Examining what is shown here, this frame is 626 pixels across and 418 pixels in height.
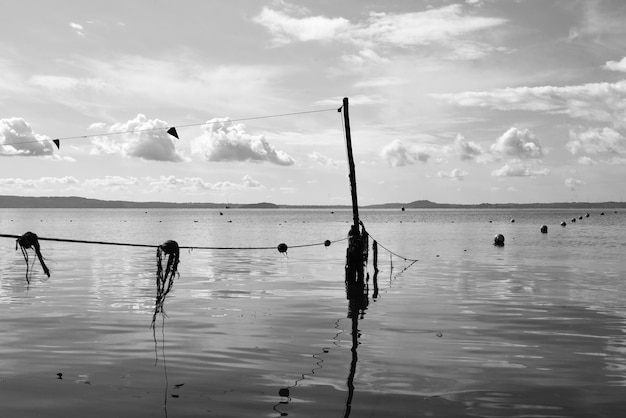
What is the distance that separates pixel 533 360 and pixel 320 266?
26.1 meters

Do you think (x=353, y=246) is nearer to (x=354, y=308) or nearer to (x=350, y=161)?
(x=350, y=161)

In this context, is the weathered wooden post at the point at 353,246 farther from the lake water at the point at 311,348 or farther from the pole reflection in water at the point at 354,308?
the lake water at the point at 311,348

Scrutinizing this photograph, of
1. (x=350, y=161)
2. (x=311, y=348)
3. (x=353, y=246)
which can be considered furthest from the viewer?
(x=350, y=161)

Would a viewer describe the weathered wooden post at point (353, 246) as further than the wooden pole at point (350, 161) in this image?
No

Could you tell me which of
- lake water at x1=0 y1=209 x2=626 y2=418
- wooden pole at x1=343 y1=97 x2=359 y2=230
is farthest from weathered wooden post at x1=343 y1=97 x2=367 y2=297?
lake water at x1=0 y1=209 x2=626 y2=418

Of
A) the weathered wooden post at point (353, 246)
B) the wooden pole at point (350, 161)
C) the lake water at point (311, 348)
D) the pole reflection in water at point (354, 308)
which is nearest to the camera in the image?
the lake water at point (311, 348)

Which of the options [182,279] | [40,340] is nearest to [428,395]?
[40,340]

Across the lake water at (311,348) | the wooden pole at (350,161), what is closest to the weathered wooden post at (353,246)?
the wooden pole at (350,161)

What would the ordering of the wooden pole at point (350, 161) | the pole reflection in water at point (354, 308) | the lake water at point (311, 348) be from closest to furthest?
the lake water at point (311, 348), the pole reflection in water at point (354, 308), the wooden pole at point (350, 161)

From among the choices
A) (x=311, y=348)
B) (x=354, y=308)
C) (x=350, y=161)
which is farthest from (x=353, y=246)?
(x=311, y=348)

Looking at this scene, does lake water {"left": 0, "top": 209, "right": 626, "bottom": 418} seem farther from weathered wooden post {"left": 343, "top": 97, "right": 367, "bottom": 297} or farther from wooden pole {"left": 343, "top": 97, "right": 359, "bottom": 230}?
wooden pole {"left": 343, "top": 97, "right": 359, "bottom": 230}

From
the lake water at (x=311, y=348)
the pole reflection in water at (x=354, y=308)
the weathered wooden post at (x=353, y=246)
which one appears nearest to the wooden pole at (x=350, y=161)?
the weathered wooden post at (x=353, y=246)

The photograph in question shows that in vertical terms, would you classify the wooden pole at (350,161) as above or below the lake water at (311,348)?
above

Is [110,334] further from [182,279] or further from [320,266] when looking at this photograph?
[320,266]
